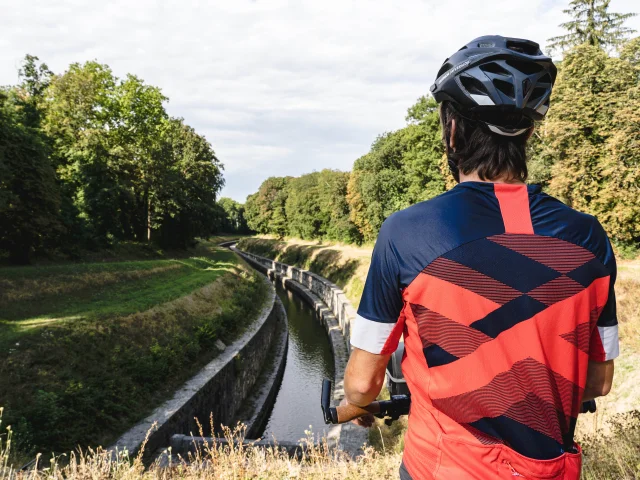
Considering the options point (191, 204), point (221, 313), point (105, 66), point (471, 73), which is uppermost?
point (105, 66)

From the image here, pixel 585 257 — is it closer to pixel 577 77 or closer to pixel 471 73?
pixel 471 73

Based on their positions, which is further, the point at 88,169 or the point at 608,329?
the point at 88,169

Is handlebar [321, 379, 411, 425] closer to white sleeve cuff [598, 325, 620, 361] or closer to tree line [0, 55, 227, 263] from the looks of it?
white sleeve cuff [598, 325, 620, 361]

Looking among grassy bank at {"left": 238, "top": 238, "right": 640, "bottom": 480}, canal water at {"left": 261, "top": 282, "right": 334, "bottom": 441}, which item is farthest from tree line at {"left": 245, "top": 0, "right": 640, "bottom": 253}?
canal water at {"left": 261, "top": 282, "right": 334, "bottom": 441}

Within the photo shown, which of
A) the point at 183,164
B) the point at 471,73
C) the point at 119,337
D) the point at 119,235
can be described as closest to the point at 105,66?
the point at 183,164

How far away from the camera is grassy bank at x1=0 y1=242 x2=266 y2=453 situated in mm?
8156

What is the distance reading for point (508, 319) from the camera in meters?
1.18

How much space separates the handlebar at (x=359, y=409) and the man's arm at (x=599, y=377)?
27.8 inches

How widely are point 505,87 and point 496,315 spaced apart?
913mm

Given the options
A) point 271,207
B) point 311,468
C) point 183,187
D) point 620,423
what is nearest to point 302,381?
point 311,468

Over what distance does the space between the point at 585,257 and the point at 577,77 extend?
79.1ft

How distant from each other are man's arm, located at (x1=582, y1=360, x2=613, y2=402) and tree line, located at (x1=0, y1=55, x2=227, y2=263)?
18.5 m

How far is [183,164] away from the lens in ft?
116

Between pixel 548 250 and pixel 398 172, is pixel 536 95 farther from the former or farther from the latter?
pixel 398 172
